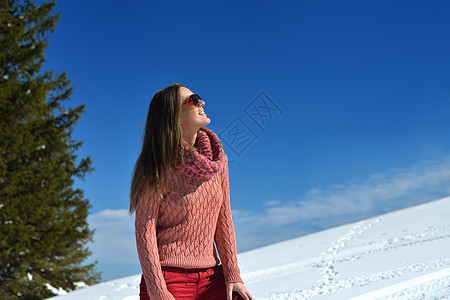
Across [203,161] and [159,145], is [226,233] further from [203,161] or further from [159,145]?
[159,145]

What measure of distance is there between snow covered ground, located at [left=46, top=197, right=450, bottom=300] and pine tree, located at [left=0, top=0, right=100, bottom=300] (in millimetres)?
4003

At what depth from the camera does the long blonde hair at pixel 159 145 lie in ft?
6.34

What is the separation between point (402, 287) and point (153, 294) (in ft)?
11.2

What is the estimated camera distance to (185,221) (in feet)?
6.49

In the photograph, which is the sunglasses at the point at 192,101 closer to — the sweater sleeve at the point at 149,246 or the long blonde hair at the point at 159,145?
the long blonde hair at the point at 159,145

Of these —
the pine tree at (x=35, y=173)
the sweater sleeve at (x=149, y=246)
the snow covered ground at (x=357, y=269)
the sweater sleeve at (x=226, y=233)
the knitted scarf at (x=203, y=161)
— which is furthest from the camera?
the pine tree at (x=35, y=173)

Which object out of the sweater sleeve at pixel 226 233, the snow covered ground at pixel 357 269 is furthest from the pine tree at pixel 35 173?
the sweater sleeve at pixel 226 233

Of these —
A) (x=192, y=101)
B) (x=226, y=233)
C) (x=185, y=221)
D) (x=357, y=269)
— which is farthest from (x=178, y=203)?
(x=357, y=269)

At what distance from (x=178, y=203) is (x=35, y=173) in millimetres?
9941

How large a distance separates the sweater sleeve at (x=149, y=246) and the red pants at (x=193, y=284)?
0.08 meters

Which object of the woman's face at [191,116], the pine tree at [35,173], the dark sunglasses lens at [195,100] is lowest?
the woman's face at [191,116]

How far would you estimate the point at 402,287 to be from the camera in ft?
14.1

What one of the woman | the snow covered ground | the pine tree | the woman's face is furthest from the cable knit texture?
the pine tree

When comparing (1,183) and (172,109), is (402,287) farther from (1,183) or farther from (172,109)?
(1,183)
